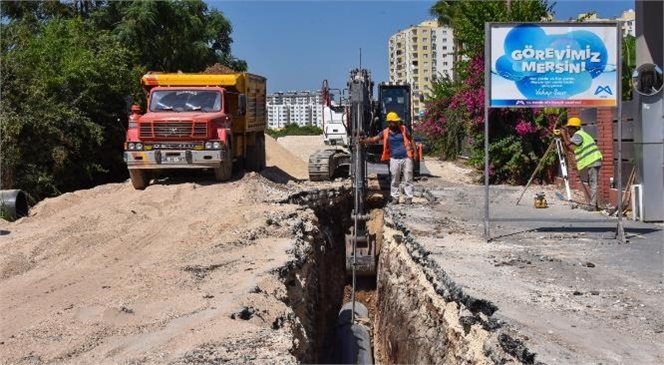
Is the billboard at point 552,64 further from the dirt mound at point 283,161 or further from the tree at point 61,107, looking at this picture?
the dirt mound at point 283,161

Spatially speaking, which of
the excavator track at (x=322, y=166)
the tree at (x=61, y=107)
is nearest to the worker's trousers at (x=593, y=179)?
the excavator track at (x=322, y=166)

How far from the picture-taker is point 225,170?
16766 millimetres

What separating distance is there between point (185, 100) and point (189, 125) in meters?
1.18

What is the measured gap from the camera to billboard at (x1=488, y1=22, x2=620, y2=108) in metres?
9.92

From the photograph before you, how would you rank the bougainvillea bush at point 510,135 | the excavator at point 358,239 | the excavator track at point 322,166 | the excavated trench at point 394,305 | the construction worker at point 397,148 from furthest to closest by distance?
the excavator track at point 322,166 → the bougainvillea bush at point 510,135 → the construction worker at point 397,148 → the excavator at point 358,239 → the excavated trench at point 394,305

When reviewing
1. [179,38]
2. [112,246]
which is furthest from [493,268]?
[179,38]

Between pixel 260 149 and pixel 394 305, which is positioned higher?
pixel 260 149

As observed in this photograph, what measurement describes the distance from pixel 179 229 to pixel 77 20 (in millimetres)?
15331

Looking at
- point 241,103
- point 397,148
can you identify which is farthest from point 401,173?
point 241,103

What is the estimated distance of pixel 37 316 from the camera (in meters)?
7.04

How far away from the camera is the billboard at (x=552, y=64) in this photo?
992 cm

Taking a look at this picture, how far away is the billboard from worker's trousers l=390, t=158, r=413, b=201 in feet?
15.3

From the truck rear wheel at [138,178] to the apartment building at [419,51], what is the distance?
62319mm

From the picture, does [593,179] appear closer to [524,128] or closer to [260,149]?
[524,128]
